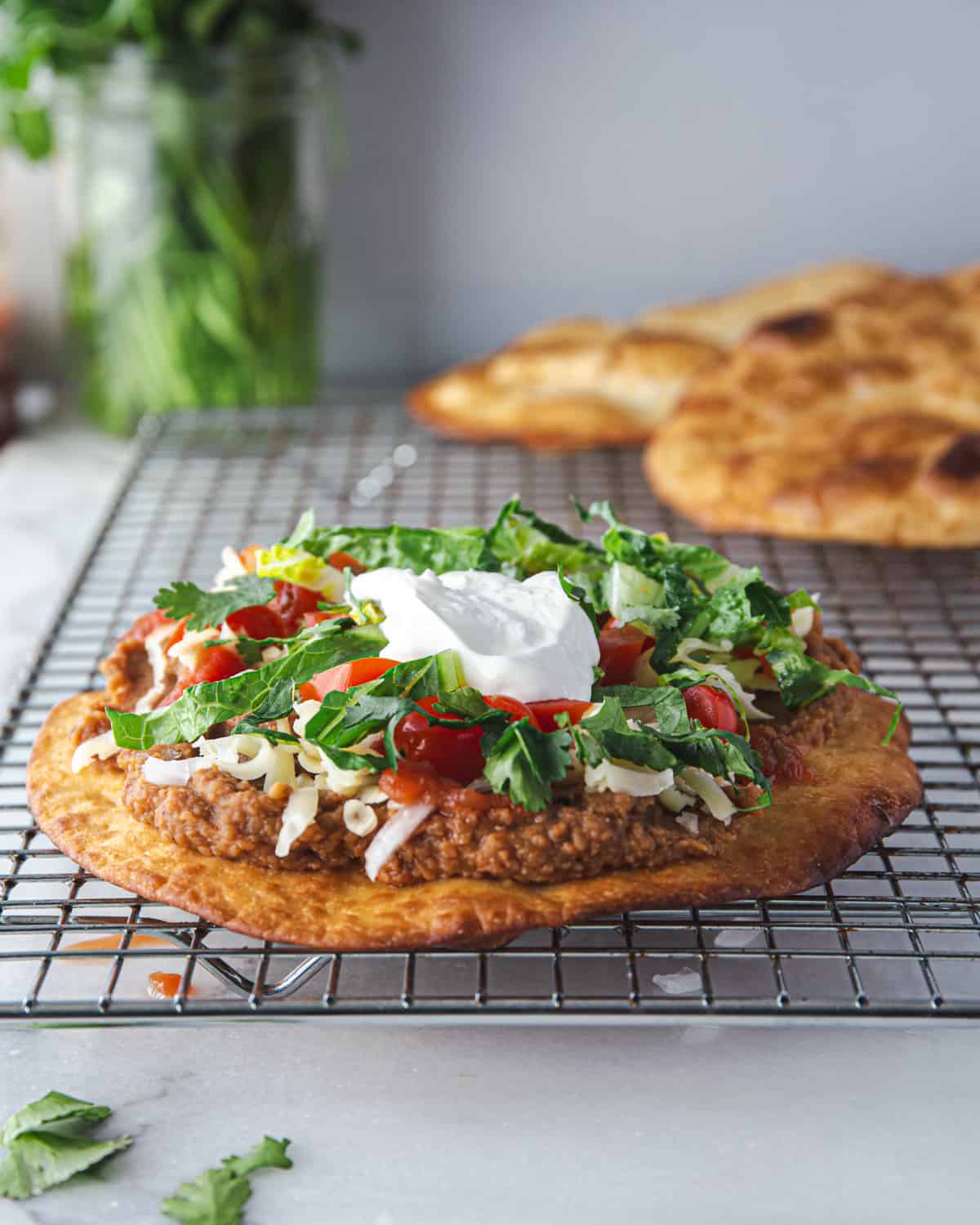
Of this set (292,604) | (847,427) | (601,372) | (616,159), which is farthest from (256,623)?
(616,159)

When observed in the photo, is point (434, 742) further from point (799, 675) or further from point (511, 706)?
point (799, 675)

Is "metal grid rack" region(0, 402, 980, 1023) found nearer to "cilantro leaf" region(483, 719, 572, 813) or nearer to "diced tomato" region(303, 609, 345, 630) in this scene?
"cilantro leaf" region(483, 719, 572, 813)

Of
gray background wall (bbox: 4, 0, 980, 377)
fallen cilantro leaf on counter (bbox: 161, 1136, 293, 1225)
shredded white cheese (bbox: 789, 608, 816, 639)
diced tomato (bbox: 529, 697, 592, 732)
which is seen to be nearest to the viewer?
fallen cilantro leaf on counter (bbox: 161, 1136, 293, 1225)

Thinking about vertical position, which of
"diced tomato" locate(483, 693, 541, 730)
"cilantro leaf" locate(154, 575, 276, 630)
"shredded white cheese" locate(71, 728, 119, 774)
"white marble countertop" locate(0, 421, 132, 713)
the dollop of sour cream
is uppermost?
the dollop of sour cream

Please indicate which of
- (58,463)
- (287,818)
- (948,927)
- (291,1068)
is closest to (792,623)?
(948,927)

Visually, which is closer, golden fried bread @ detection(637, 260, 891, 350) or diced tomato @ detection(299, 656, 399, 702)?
diced tomato @ detection(299, 656, 399, 702)

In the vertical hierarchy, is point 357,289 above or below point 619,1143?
below

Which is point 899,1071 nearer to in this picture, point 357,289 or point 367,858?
point 367,858

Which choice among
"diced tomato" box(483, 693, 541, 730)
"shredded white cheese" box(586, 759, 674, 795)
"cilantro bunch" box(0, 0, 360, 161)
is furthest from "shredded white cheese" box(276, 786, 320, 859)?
"cilantro bunch" box(0, 0, 360, 161)

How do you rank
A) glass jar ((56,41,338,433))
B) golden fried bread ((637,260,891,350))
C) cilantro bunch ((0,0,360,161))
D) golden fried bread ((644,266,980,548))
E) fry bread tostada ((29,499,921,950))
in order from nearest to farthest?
1. fry bread tostada ((29,499,921,950))
2. golden fried bread ((644,266,980,548))
3. cilantro bunch ((0,0,360,161))
4. glass jar ((56,41,338,433))
5. golden fried bread ((637,260,891,350))
